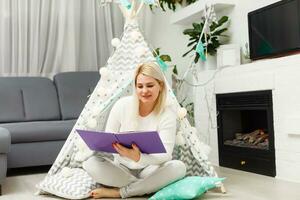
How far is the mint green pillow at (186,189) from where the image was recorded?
2.00 metres

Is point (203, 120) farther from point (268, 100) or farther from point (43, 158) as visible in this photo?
point (43, 158)

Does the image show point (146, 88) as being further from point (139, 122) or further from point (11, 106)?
point (11, 106)

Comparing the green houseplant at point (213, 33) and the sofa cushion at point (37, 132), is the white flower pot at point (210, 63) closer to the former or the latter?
the green houseplant at point (213, 33)

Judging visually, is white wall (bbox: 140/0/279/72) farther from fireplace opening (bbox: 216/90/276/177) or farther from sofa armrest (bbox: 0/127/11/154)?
sofa armrest (bbox: 0/127/11/154)

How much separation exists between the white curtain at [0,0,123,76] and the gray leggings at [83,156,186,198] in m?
2.11

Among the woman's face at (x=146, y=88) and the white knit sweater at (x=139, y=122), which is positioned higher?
the woman's face at (x=146, y=88)

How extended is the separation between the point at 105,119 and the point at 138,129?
41 cm

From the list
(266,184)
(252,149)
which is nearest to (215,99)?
(252,149)

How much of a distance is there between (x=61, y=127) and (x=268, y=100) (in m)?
1.57

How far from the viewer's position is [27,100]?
3.52 metres

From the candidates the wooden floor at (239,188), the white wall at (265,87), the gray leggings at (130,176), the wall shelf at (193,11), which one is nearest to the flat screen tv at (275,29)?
the white wall at (265,87)

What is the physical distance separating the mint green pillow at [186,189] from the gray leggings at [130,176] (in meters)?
0.05

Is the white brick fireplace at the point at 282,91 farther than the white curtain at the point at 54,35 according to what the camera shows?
No

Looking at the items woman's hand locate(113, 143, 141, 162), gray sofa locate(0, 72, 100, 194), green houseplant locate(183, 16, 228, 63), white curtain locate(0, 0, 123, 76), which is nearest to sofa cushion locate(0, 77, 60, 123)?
gray sofa locate(0, 72, 100, 194)
